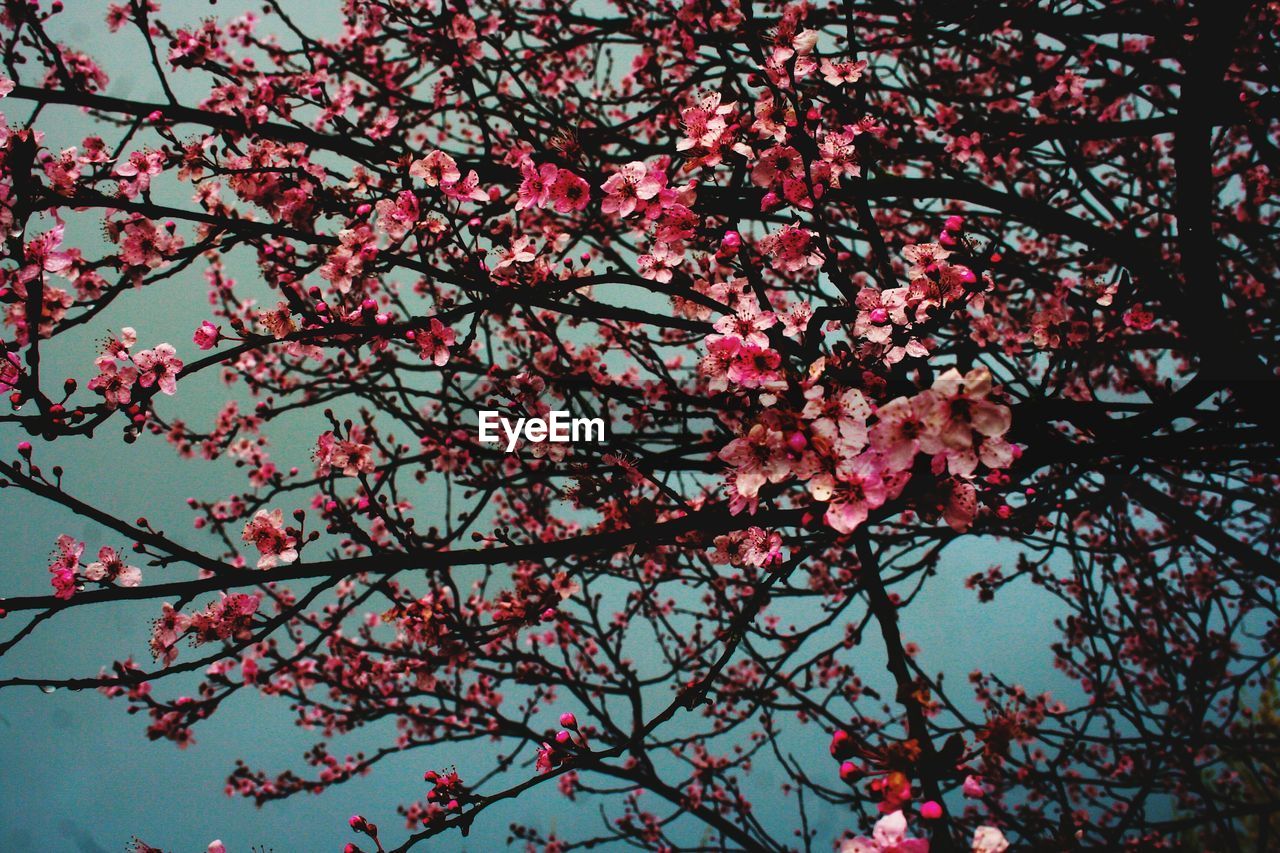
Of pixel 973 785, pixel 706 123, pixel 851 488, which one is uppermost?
pixel 706 123

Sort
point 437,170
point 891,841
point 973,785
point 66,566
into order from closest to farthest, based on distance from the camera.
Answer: point 891,841 → point 973,785 → point 66,566 → point 437,170

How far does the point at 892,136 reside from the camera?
14.1ft

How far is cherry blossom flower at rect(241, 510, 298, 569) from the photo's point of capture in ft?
8.57

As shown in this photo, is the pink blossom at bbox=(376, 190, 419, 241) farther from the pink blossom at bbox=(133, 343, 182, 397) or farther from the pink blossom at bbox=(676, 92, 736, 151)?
the pink blossom at bbox=(676, 92, 736, 151)

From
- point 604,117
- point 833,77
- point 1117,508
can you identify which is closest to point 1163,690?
point 1117,508

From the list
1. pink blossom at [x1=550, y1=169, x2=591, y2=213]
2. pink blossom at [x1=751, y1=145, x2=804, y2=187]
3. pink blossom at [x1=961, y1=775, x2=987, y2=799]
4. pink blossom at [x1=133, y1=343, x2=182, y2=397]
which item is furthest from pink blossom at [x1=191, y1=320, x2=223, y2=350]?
pink blossom at [x1=961, y1=775, x2=987, y2=799]

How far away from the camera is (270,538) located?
8.65 feet

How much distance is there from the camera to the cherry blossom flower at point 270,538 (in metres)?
2.61

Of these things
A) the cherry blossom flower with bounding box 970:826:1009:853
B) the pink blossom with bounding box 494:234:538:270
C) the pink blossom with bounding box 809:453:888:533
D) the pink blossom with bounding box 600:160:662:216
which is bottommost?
the cherry blossom flower with bounding box 970:826:1009:853

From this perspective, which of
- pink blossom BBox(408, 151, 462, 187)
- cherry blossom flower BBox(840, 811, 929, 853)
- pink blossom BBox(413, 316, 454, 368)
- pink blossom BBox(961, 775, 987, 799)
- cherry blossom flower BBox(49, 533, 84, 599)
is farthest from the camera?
pink blossom BBox(408, 151, 462, 187)

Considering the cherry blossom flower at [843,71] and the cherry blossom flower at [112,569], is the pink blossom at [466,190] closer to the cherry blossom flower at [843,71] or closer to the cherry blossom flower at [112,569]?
the cherry blossom flower at [843,71]

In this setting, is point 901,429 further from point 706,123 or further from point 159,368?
point 159,368

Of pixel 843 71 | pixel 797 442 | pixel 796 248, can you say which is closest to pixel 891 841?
pixel 797 442

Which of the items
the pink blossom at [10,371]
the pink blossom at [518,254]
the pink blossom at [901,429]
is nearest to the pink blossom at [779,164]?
the pink blossom at [518,254]
